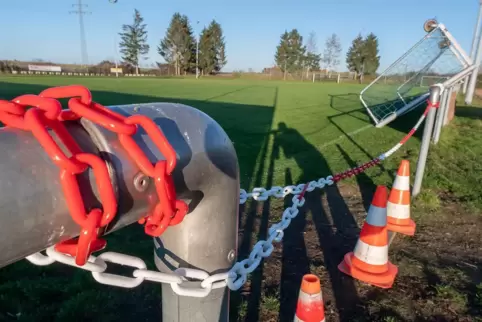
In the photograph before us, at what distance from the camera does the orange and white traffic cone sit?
1631 millimetres

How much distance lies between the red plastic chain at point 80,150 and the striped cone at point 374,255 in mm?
2667

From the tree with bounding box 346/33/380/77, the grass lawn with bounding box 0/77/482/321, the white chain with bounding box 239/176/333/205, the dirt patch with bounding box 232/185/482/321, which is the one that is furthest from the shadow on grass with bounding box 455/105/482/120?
the tree with bounding box 346/33/380/77

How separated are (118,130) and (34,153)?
16cm

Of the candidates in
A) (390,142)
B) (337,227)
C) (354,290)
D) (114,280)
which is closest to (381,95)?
(390,142)

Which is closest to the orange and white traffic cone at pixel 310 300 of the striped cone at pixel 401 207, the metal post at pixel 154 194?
the metal post at pixel 154 194

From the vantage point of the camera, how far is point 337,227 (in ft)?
14.0

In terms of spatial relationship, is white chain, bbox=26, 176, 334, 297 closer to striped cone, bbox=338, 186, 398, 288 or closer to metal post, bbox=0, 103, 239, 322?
metal post, bbox=0, 103, 239, 322

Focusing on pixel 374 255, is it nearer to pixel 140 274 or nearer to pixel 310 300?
pixel 310 300

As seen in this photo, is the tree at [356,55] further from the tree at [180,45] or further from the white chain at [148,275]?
the white chain at [148,275]

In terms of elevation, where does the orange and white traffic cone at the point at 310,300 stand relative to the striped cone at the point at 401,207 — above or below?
above

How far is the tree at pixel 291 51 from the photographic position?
8656 cm

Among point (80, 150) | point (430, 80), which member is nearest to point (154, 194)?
point (80, 150)

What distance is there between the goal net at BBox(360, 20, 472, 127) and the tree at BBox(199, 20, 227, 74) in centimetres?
7229

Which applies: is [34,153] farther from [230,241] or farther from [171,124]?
[230,241]
